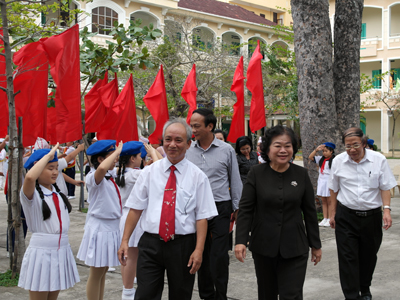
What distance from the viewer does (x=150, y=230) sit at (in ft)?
12.0

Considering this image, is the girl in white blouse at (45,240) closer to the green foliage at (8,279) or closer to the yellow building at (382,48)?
the green foliage at (8,279)

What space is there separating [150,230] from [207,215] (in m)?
0.44

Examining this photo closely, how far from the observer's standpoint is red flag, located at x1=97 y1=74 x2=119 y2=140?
912cm

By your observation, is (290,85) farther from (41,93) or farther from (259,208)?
(259,208)

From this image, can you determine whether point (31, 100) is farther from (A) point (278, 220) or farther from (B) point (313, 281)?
(B) point (313, 281)

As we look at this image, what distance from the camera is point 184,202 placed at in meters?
3.70

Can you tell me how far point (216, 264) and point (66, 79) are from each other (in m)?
3.47

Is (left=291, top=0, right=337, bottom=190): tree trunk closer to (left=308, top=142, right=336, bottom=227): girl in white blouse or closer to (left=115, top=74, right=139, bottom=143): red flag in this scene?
(left=308, top=142, right=336, bottom=227): girl in white blouse

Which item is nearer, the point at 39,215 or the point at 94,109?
the point at 39,215

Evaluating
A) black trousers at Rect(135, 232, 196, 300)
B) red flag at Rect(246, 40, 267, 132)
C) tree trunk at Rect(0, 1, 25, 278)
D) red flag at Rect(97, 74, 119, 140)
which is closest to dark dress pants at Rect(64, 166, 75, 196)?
red flag at Rect(97, 74, 119, 140)

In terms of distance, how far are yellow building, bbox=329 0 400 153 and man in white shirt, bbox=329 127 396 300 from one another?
34011mm

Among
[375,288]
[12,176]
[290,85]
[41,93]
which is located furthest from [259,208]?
[290,85]

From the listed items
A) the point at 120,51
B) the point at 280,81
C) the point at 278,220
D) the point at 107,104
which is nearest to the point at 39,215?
the point at 278,220

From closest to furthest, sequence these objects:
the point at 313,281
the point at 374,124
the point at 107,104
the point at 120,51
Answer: the point at 313,281
the point at 120,51
the point at 107,104
the point at 374,124
